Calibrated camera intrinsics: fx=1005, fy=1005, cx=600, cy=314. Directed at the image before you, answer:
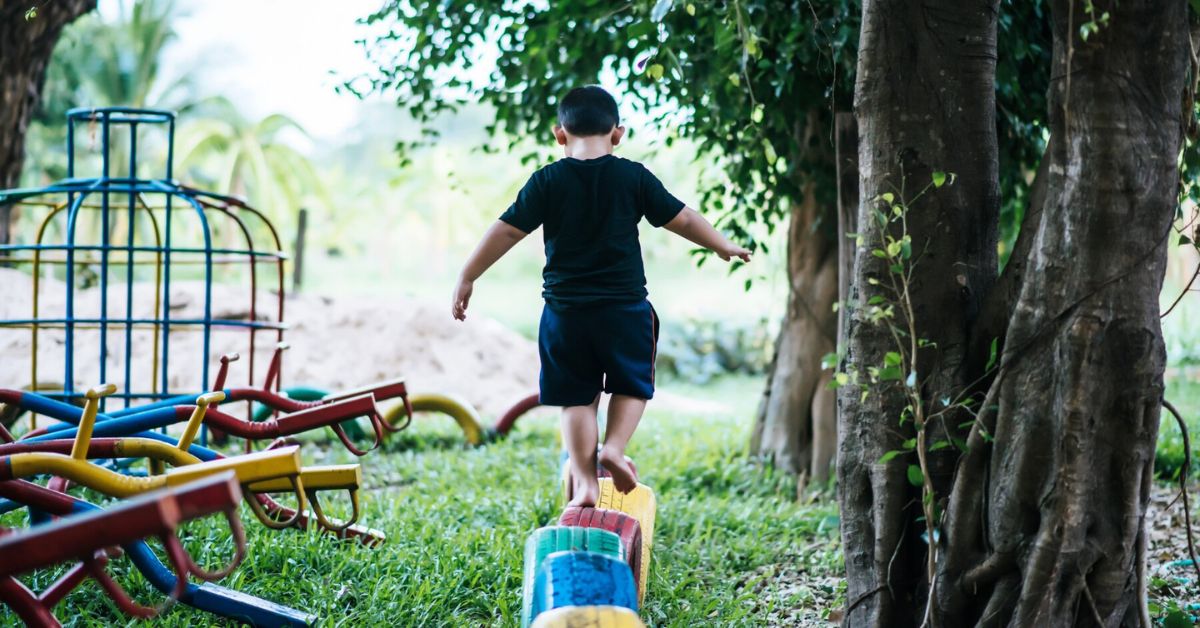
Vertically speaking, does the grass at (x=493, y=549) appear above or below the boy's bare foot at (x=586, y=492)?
below

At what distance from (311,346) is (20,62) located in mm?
3173

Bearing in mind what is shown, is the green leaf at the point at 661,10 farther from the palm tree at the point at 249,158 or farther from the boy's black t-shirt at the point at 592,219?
the palm tree at the point at 249,158

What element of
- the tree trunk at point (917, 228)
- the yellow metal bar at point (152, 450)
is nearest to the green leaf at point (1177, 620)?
the tree trunk at point (917, 228)

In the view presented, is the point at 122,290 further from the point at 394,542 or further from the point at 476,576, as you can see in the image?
the point at 476,576

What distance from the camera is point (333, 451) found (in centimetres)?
611

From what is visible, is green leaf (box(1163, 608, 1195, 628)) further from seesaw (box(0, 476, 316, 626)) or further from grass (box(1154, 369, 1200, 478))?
seesaw (box(0, 476, 316, 626))

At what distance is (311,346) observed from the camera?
28.7 ft

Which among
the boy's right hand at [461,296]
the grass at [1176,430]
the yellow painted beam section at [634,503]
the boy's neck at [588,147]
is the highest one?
the boy's neck at [588,147]

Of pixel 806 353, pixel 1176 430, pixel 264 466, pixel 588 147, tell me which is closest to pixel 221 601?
pixel 264 466

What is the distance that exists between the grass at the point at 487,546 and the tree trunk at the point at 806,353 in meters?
0.20

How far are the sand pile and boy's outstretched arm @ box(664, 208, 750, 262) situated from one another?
4766 millimetres

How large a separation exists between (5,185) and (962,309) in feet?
22.0

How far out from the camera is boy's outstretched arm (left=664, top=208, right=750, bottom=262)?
3100 millimetres

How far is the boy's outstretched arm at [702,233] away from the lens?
10.2ft
